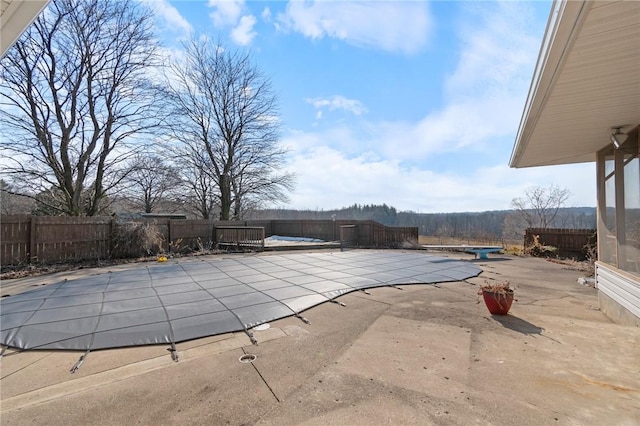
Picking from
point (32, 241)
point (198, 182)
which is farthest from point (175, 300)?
point (198, 182)

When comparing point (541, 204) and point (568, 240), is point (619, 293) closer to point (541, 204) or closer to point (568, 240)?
point (568, 240)

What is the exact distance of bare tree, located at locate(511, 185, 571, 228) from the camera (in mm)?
21719

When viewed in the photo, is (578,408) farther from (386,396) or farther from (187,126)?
(187,126)

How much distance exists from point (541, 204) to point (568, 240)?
1277cm

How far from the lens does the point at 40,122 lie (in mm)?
10039

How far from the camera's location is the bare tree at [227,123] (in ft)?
56.7

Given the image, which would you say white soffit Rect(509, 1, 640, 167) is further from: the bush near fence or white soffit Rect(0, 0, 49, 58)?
the bush near fence

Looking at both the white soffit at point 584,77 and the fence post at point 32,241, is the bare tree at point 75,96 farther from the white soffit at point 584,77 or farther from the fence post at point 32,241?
the white soffit at point 584,77

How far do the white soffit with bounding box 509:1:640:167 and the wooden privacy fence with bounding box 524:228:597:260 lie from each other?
32.5 ft

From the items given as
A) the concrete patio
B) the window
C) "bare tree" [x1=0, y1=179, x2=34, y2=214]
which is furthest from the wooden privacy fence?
"bare tree" [x1=0, y1=179, x2=34, y2=214]

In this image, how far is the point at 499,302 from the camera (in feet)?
13.3

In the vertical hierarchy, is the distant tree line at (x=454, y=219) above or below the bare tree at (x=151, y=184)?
below

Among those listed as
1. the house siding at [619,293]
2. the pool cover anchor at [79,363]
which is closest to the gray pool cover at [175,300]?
the pool cover anchor at [79,363]

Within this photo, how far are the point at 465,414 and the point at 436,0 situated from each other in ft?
19.2
